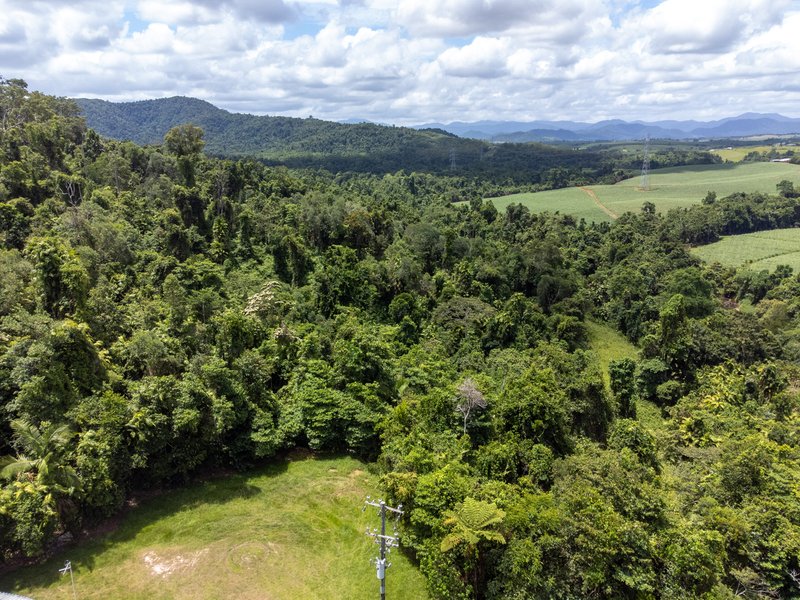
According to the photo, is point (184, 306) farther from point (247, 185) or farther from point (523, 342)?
point (247, 185)

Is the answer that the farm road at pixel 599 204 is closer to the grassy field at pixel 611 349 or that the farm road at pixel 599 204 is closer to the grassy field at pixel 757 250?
the grassy field at pixel 757 250

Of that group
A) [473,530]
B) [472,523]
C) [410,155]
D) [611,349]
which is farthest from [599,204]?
[473,530]

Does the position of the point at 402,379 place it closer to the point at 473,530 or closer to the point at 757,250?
the point at 473,530

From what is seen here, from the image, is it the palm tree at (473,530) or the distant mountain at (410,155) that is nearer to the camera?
the palm tree at (473,530)

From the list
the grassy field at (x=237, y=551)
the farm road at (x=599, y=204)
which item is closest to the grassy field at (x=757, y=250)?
the farm road at (x=599, y=204)

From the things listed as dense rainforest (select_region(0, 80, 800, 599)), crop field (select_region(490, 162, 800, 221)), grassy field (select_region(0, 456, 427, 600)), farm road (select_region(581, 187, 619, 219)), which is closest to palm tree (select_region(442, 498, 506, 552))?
dense rainforest (select_region(0, 80, 800, 599))

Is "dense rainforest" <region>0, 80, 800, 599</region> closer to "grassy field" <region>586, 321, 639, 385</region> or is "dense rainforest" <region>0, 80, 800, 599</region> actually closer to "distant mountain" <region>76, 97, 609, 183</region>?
"grassy field" <region>586, 321, 639, 385</region>
